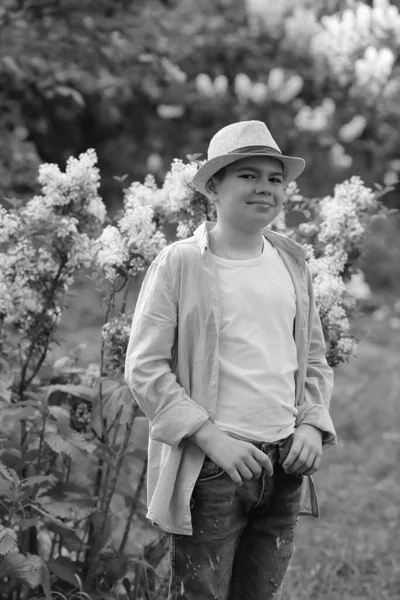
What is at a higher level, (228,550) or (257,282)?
(257,282)

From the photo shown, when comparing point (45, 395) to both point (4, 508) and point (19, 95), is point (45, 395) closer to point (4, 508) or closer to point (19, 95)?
point (4, 508)

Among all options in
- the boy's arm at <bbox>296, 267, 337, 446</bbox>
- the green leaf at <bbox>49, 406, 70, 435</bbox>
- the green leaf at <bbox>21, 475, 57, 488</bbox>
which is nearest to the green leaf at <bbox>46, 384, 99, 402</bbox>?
the green leaf at <bbox>49, 406, 70, 435</bbox>

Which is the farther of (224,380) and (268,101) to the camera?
(268,101)

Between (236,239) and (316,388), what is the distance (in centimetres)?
43

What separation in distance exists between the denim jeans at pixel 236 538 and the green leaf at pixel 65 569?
54 centimetres

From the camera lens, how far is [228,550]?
2.22m

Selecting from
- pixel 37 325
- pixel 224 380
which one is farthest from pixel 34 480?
pixel 224 380

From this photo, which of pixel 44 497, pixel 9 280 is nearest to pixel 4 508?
pixel 44 497

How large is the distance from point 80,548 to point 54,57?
287cm

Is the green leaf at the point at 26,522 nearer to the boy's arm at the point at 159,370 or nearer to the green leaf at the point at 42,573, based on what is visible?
the green leaf at the point at 42,573

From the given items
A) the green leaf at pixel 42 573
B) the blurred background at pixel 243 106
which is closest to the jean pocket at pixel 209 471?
the green leaf at pixel 42 573

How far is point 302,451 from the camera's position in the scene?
2.20m

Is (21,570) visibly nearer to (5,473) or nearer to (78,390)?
(5,473)

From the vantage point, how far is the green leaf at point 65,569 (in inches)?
107
